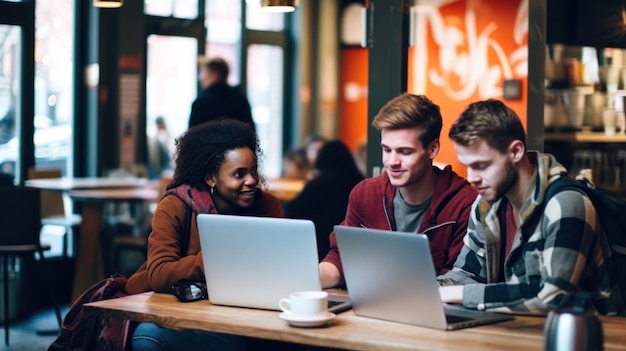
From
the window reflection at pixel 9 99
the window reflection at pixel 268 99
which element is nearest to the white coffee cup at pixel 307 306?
the window reflection at pixel 9 99

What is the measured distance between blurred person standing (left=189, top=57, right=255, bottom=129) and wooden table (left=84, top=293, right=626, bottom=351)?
2.99 metres

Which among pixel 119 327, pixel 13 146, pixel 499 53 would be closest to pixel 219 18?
pixel 13 146

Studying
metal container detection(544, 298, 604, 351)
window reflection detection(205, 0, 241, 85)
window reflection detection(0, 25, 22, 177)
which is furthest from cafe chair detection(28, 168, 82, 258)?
metal container detection(544, 298, 604, 351)

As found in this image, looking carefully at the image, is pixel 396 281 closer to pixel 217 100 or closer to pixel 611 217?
pixel 611 217

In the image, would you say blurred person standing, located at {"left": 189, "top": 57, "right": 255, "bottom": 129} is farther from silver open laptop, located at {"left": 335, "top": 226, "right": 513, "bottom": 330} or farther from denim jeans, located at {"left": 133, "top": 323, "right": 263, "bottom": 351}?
silver open laptop, located at {"left": 335, "top": 226, "right": 513, "bottom": 330}

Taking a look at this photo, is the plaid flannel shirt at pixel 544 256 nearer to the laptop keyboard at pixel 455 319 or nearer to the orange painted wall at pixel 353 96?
the laptop keyboard at pixel 455 319

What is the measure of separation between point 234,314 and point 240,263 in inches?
6.5

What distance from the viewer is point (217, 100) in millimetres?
6238

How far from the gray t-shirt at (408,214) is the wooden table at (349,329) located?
64cm

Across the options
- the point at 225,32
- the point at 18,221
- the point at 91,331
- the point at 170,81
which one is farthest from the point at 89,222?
the point at 91,331

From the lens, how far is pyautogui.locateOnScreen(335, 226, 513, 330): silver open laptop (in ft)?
8.45

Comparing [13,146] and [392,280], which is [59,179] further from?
[392,280]

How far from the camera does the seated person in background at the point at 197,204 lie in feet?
10.6

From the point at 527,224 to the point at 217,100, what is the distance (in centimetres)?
364
